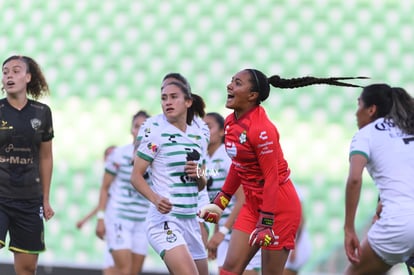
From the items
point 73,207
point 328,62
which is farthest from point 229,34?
point 73,207

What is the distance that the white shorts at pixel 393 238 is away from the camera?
6496mm

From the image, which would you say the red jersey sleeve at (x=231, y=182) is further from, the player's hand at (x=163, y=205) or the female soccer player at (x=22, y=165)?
the female soccer player at (x=22, y=165)

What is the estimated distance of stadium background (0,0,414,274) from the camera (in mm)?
14180

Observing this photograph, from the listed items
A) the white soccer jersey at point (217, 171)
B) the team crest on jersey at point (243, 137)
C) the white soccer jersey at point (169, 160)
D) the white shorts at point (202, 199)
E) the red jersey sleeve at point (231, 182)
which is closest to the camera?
the team crest on jersey at point (243, 137)

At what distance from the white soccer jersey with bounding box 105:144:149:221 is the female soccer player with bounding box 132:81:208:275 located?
3151mm

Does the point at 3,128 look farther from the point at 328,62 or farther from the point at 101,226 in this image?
the point at 328,62

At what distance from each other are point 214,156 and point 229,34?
6.72m

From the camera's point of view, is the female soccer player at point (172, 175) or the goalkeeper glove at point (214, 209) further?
the female soccer player at point (172, 175)

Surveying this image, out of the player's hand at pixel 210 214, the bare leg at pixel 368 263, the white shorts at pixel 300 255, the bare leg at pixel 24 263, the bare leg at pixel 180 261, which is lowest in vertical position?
the white shorts at pixel 300 255

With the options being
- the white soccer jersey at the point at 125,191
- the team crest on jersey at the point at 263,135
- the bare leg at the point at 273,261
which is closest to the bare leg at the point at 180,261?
the bare leg at the point at 273,261

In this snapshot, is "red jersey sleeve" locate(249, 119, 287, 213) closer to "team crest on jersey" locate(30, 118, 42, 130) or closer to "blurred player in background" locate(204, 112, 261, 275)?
"blurred player in background" locate(204, 112, 261, 275)

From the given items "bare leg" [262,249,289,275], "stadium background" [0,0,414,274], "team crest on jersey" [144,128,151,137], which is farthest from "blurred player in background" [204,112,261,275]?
"stadium background" [0,0,414,274]

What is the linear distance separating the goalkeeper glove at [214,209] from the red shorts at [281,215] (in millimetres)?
167

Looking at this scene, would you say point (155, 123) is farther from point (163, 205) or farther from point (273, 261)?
point (273, 261)
